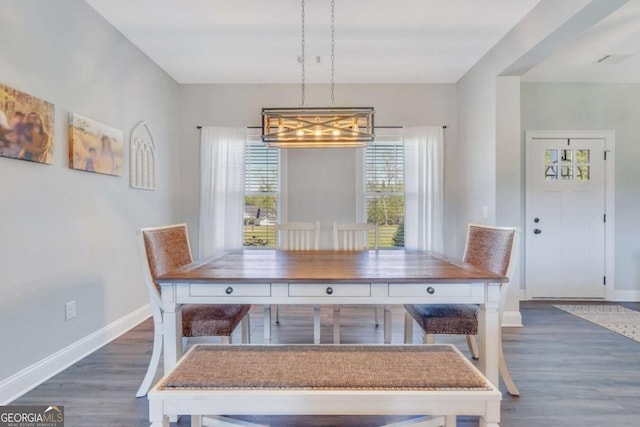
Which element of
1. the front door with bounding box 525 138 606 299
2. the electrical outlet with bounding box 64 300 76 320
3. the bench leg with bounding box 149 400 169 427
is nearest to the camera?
the bench leg with bounding box 149 400 169 427

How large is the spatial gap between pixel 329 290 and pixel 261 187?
277cm

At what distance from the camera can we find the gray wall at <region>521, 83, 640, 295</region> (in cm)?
401

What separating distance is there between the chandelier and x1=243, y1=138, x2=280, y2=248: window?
1975 millimetres

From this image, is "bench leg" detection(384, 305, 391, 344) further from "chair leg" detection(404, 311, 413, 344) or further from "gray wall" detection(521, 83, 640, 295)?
"gray wall" detection(521, 83, 640, 295)

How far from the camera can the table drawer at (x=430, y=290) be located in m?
1.75

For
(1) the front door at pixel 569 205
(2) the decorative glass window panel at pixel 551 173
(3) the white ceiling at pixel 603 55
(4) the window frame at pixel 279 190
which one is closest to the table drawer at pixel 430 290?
(3) the white ceiling at pixel 603 55

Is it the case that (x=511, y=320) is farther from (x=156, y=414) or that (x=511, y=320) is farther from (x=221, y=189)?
(x=221, y=189)

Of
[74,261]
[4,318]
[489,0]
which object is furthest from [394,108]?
[4,318]

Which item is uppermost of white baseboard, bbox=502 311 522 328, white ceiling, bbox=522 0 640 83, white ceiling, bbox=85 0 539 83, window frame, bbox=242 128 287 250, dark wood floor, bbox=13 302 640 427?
white ceiling, bbox=85 0 539 83

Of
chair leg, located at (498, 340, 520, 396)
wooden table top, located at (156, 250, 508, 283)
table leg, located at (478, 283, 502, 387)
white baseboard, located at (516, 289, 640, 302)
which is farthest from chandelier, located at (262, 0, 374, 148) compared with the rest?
white baseboard, located at (516, 289, 640, 302)

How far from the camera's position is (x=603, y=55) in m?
3.31

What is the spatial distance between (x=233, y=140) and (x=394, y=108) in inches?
81.2

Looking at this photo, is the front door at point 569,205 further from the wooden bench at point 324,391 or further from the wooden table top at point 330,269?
the wooden bench at point 324,391

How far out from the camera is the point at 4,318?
1.89 meters
